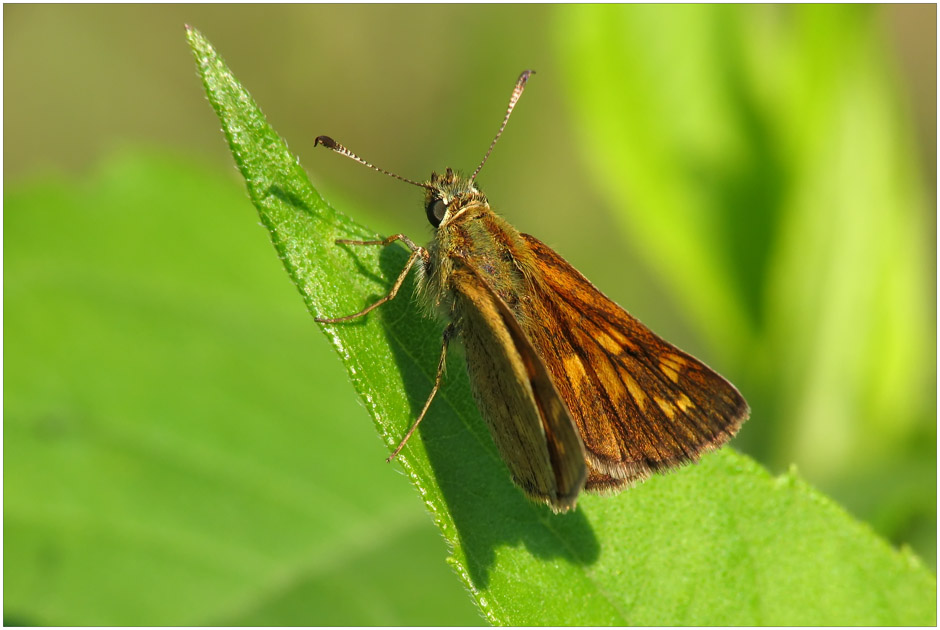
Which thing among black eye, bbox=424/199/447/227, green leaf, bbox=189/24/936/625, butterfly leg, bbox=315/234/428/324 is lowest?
green leaf, bbox=189/24/936/625

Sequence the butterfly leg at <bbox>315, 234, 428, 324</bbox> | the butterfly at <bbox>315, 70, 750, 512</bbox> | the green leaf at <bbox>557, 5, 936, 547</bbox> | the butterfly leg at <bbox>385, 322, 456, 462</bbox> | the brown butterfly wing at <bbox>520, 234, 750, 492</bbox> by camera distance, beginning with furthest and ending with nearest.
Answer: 1. the green leaf at <bbox>557, 5, 936, 547</bbox>
2. the brown butterfly wing at <bbox>520, 234, 750, 492</bbox>
3. the butterfly at <bbox>315, 70, 750, 512</bbox>
4. the butterfly leg at <bbox>315, 234, 428, 324</bbox>
5. the butterfly leg at <bbox>385, 322, 456, 462</bbox>

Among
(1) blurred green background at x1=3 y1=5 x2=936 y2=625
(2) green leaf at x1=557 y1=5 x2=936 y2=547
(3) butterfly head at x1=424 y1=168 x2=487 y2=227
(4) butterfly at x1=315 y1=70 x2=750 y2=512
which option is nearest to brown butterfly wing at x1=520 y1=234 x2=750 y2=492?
(4) butterfly at x1=315 y1=70 x2=750 y2=512

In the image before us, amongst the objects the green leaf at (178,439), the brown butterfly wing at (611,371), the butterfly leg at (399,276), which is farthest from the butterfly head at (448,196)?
the green leaf at (178,439)

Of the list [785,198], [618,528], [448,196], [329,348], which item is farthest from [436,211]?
[785,198]

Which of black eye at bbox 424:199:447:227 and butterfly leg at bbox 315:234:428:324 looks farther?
black eye at bbox 424:199:447:227

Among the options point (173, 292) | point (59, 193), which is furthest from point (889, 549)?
point (59, 193)

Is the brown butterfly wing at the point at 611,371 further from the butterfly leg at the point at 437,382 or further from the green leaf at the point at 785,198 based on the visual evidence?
the green leaf at the point at 785,198

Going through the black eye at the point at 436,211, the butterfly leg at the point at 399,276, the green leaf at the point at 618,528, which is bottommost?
the green leaf at the point at 618,528

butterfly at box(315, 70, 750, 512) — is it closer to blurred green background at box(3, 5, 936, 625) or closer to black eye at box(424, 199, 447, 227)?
black eye at box(424, 199, 447, 227)
